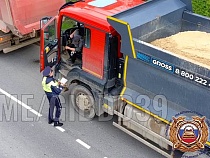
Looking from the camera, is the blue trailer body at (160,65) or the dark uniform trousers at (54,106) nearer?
the blue trailer body at (160,65)

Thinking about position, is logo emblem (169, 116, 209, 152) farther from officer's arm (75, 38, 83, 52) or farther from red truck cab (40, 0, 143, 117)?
officer's arm (75, 38, 83, 52)

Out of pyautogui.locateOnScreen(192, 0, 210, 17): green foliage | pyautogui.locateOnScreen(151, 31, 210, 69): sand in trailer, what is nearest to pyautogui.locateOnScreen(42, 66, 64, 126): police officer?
pyautogui.locateOnScreen(151, 31, 210, 69): sand in trailer

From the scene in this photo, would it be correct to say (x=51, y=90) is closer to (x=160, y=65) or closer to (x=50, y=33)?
(x=50, y=33)

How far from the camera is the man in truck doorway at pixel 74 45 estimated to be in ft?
26.2

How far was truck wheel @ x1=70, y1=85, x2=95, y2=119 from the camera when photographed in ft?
26.7

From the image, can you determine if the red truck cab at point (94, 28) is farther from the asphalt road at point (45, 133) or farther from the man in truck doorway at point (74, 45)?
the asphalt road at point (45, 133)

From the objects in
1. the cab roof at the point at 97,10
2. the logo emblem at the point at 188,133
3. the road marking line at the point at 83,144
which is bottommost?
the road marking line at the point at 83,144

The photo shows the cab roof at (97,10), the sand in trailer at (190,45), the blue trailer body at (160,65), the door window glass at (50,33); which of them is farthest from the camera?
the door window glass at (50,33)

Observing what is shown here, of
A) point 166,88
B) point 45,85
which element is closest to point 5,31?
point 45,85

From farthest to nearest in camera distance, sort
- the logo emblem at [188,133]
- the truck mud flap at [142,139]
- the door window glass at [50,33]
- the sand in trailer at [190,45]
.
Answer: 1. the door window glass at [50,33]
2. the truck mud flap at [142,139]
3. the sand in trailer at [190,45]
4. the logo emblem at [188,133]

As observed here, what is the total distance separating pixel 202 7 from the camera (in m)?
11.2

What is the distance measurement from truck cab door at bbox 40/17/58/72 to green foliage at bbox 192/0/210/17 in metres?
4.75

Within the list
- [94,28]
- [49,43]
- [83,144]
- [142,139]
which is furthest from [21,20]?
[142,139]

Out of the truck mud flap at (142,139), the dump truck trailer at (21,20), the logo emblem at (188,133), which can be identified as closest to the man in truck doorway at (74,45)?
the truck mud flap at (142,139)
